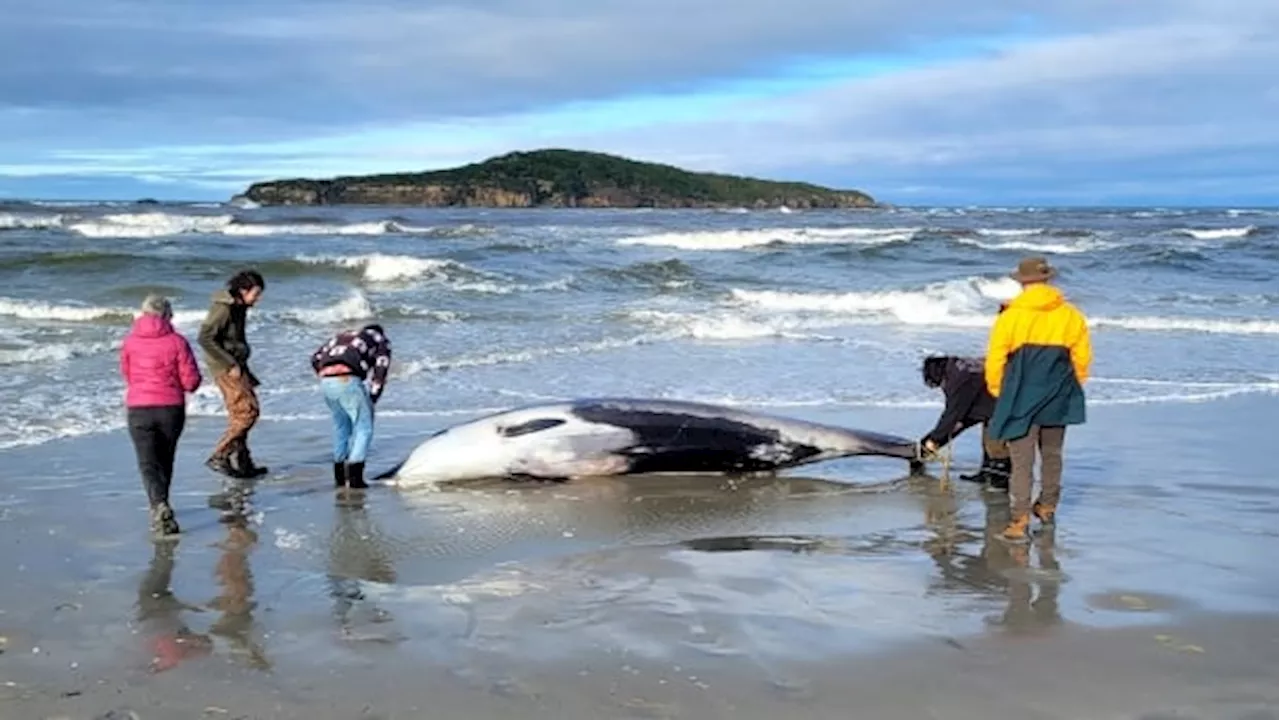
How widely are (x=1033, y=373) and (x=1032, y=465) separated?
0.64 m

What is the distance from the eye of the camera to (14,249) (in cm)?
3834

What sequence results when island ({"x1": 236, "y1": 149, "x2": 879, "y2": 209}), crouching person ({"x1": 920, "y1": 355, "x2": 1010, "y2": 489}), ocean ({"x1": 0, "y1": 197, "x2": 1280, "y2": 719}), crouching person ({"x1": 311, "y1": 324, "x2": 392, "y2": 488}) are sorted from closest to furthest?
ocean ({"x1": 0, "y1": 197, "x2": 1280, "y2": 719}), crouching person ({"x1": 311, "y1": 324, "x2": 392, "y2": 488}), crouching person ({"x1": 920, "y1": 355, "x2": 1010, "y2": 489}), island ({"x1": 236, "y1": 149, "x2": 879, "y2": 209})

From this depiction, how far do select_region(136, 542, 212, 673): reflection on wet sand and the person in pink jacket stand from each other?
27.3 inches

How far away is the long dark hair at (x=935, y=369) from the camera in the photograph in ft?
33.6

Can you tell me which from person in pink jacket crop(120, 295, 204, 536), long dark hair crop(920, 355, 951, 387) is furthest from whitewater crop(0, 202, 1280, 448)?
person in pink jacket crop(120, 295, 204, 536)

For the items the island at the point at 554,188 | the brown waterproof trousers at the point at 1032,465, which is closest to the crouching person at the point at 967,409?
the brown waterproof trousers at the point at 1032,465

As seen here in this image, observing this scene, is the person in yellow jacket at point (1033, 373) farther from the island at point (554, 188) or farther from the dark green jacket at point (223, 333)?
the island at point (554, 188)

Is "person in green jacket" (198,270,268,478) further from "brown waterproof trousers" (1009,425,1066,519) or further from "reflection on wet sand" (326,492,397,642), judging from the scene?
"brown waterproof trousers" (1009,425,1066,519)

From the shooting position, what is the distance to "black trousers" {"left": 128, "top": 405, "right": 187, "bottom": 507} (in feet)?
27.2

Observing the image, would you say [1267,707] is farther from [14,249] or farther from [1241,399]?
[14,249]

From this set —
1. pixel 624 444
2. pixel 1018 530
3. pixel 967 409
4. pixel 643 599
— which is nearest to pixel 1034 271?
pixel 1018 530

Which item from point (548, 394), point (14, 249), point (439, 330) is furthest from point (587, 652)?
point (14, 249)

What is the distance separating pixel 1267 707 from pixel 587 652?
2.89 metres

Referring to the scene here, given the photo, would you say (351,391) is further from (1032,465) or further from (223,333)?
(1032,465)
